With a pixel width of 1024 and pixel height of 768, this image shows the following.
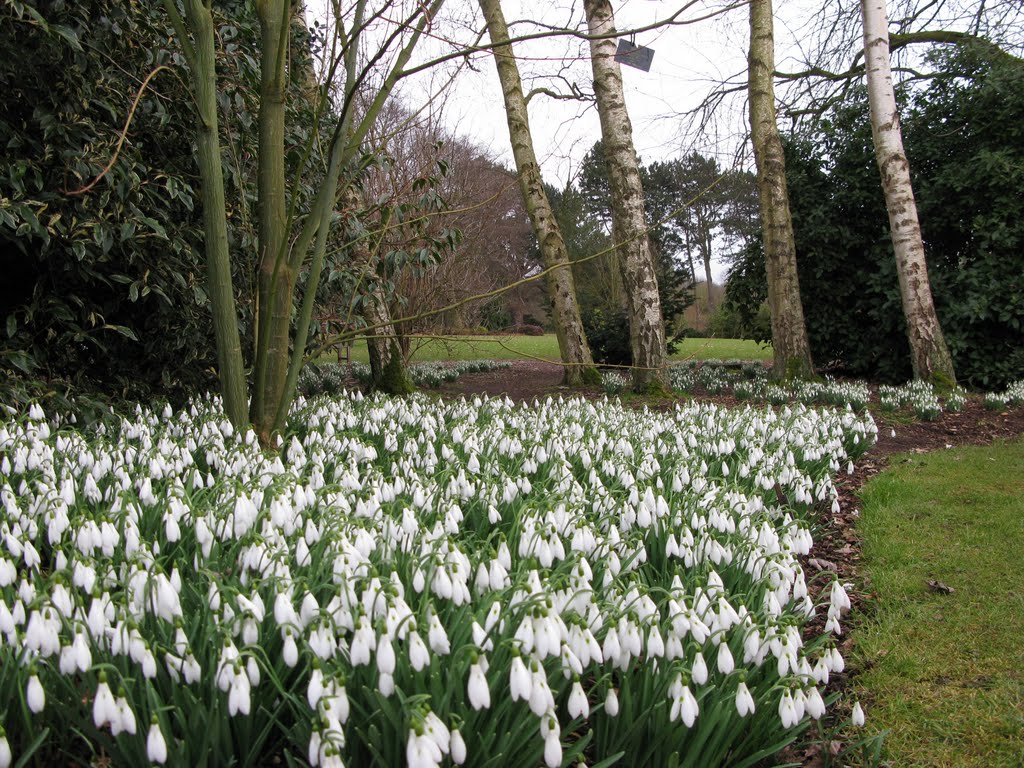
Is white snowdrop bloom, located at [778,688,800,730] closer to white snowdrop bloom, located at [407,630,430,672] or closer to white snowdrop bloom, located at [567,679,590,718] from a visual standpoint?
white snowdrop bloom, located at [567,679,590,718]

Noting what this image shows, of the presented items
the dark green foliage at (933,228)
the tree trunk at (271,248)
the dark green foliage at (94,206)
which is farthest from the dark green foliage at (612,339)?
the tree trunk at (271,248)

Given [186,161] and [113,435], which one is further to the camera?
[186,161]

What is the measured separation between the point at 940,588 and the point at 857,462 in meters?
2.80

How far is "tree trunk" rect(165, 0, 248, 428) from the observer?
13.8ft

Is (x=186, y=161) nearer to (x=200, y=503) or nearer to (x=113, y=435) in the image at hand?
(x=113, y=435)

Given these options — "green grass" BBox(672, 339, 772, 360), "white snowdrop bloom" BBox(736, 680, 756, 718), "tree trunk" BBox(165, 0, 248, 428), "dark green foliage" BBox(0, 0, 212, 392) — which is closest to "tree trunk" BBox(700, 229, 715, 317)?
"green grass" BBox(672, 339, 772, 360)

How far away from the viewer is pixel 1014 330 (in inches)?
398

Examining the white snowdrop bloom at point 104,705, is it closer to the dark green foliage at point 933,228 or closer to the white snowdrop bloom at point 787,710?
the white snowdrop bloom at point 787,710

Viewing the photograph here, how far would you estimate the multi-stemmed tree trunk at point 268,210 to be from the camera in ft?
13.8

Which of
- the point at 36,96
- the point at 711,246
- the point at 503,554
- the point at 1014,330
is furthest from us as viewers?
the point at 711,246

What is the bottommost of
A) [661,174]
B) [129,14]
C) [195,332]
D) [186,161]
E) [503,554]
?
[503,554]

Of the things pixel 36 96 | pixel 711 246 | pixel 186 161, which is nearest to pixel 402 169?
pixel 186 161

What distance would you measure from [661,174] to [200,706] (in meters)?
37.0

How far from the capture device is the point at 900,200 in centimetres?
917
